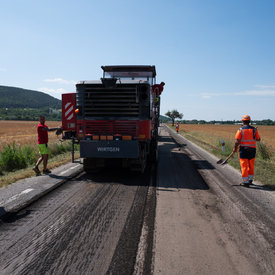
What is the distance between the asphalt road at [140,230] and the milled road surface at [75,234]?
0.01m

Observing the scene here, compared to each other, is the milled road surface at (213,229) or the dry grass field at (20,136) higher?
the milled road surface at (213,229)

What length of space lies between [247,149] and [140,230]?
404 cm

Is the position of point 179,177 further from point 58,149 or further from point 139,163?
point 58,149

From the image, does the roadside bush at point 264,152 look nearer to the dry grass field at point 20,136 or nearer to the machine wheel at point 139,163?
the machine wheel at point 139,163

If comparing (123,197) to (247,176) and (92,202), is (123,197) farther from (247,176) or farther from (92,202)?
(247,176)

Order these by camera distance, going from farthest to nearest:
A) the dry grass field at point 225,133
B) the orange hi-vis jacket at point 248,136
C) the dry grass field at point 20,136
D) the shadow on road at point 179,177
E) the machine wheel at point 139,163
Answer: the dry grass field at point 225,133
the dry grass field at point 20,136
the machine wheel at point 139,163
the orange hi-vis jacket at point 248,136
the shadow on road at point 179,177

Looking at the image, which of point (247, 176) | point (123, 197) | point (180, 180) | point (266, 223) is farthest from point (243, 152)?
point (123, 197)

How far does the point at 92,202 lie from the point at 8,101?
21477 cm

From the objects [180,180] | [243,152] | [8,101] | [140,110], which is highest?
[8,101]

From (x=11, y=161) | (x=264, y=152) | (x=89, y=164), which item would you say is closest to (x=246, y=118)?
(x=89, y=164)

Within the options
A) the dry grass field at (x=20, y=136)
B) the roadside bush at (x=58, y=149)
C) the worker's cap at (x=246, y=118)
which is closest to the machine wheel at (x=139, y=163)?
the worker's cap at (x=246, y=118)

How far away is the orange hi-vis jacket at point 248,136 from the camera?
6166mm

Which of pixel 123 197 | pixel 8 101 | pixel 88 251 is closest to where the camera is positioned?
pixel 88 251

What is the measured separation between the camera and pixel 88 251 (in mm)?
2916
